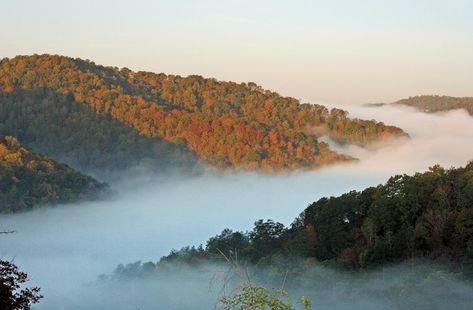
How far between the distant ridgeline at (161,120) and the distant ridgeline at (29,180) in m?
39.2

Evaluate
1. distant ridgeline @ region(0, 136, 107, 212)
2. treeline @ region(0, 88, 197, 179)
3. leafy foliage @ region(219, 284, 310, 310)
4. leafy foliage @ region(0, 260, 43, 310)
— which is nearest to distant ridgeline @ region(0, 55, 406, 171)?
treeline @ region(0, 88, 197, 179)

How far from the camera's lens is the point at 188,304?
46375mm

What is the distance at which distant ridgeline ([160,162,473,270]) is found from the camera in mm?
38031

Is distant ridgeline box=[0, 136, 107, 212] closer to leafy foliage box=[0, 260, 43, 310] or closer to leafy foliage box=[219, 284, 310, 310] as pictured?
leafy foliage box=[0, 260, 43, 310]

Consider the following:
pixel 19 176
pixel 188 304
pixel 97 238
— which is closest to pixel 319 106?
pixel 97 238

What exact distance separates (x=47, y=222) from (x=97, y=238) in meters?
8.80

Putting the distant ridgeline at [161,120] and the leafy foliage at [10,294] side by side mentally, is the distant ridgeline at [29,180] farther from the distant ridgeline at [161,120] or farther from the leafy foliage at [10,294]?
the leafy foliage at [10,294]

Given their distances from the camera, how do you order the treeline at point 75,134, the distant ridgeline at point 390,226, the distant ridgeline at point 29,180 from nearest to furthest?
the distant ridgeline at point 390,226, the distant ridgeline at point 29,180, the treeline at point 75,134

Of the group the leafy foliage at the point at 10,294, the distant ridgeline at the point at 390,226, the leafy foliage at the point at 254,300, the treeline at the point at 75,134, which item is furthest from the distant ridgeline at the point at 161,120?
the leafy foliage at the point at 254,300

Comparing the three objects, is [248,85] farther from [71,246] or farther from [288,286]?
[288,286]

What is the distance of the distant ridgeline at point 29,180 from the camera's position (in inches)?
4324

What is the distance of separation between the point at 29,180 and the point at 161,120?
4464cm

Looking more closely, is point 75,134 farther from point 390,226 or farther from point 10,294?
point 10,294

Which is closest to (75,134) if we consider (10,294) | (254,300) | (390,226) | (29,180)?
(29,180)
